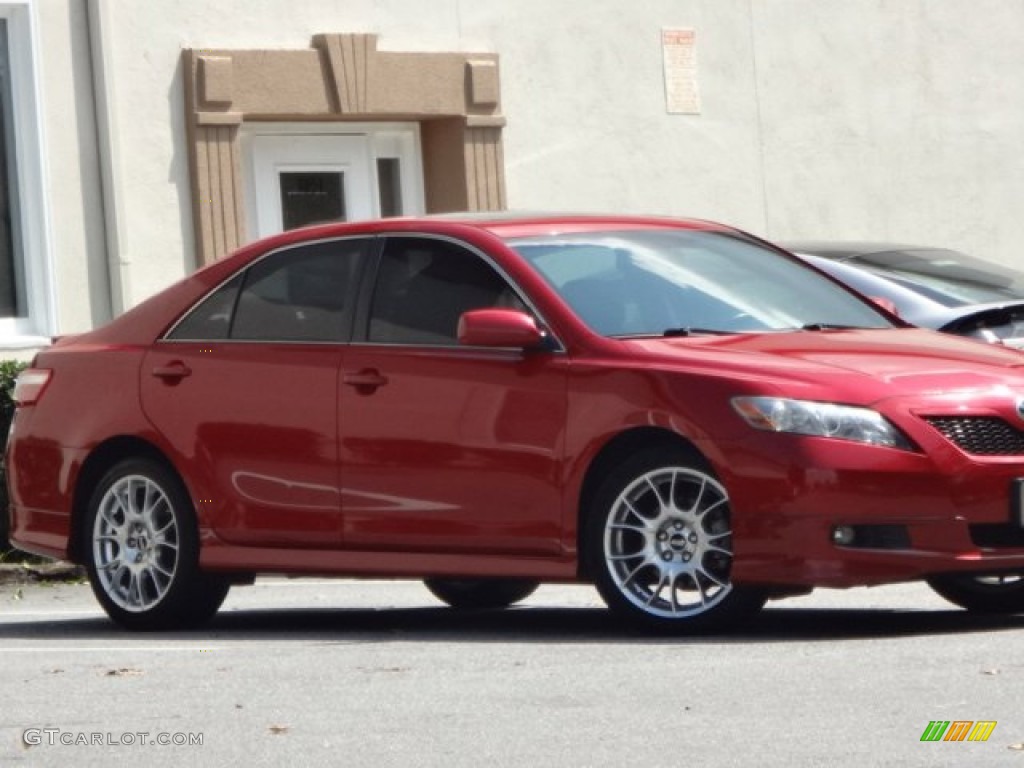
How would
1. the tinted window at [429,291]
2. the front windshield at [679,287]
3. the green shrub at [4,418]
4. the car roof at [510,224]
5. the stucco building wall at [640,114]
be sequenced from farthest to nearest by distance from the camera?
the stucco building wall at [640,114], the green shrub at [4,418], the car roof at [510,224], the tinted window at [429,291], the front windshield at [679,287]

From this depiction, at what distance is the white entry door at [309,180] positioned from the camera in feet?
58.9

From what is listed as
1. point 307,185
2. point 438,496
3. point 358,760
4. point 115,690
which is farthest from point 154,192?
point 358,760

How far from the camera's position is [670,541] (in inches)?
368

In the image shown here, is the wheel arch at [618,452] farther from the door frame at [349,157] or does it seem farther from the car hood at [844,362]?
the door frame at [349,157]

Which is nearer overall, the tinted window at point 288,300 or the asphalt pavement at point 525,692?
the asphalt pavement at point 525,692

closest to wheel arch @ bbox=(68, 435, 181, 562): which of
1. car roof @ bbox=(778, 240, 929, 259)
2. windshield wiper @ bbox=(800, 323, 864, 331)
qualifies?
windshield wiper @ bbox=(800, 323, 864, 331)

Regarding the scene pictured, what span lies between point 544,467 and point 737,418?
0.81 meters

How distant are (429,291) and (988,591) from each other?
2.27 m

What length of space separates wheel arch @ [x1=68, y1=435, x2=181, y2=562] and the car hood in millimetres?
2364

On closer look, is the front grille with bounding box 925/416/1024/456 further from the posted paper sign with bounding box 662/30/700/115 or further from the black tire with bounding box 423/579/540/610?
the posted paper sign with bounding box 662/30/700/115

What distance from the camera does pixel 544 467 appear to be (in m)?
9.62

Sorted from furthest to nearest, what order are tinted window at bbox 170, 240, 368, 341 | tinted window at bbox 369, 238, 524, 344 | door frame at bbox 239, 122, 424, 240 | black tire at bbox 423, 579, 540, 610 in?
door frame at bbox 239, 122, 424, 240
black tire at bbox 423, 579, 540, 610
tinted window at bbox 170, 240, 368, 341
tinted window at bbox 369, 238, 524, 344

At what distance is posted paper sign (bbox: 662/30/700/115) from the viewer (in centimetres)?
1944

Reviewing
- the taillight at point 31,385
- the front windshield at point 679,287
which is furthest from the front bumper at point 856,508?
the taillight at point 31,385
